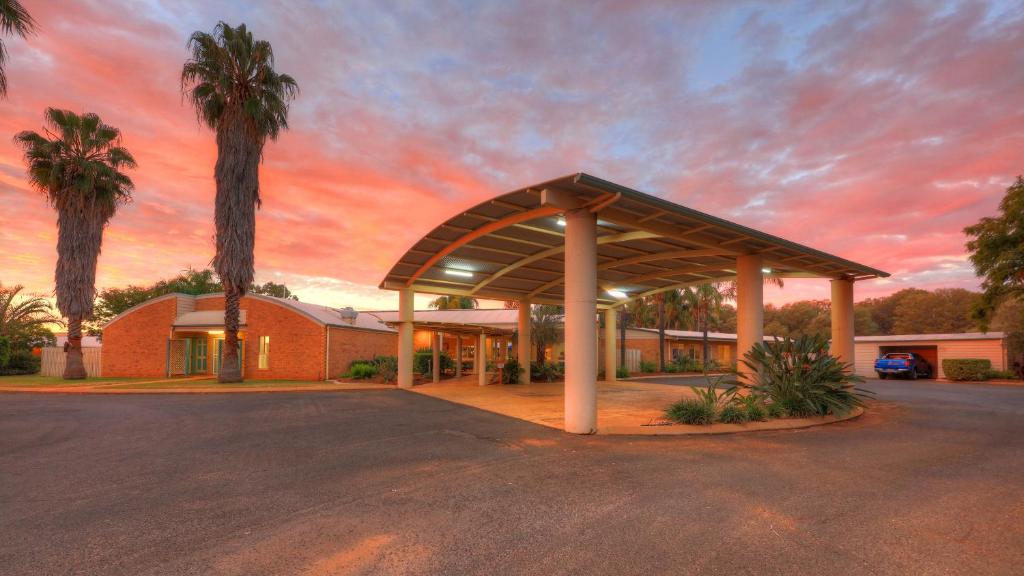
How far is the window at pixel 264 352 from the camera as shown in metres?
24.3

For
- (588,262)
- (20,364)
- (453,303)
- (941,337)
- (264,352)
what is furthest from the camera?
(453,303)

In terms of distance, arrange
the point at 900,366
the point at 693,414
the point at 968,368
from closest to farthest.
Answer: the point at 693,414, the point at 968,368, the point at 900,366

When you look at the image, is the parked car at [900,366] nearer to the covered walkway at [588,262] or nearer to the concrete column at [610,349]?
the covered walkway at [588,262]

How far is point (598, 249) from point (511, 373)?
877 centimetres

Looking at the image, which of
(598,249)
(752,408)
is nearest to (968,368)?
(598,249)

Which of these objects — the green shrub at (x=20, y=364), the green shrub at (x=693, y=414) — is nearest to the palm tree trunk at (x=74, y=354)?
the green shrub at (x=20, y=364)

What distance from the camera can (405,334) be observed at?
62.0ft

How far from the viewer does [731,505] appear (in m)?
4.91

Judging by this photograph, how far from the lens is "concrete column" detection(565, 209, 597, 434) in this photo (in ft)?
29.2

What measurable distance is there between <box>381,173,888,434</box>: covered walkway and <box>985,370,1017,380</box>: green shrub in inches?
668

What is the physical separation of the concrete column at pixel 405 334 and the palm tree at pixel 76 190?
655 inches

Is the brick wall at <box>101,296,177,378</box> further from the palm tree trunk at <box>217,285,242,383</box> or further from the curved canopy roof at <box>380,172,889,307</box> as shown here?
the curved canopy roof at <box>380,172,889,307</box>

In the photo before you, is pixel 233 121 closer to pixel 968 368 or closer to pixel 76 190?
pixel 76 190

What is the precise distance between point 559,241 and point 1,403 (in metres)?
16.4
